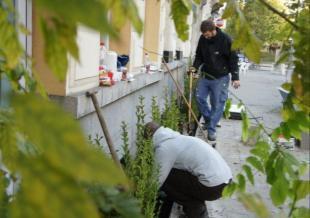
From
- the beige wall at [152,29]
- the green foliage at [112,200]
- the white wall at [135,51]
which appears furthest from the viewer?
the beige wall at [152,29]

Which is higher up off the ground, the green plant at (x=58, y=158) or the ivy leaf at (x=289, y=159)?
the green plant at (x=58, y=158)

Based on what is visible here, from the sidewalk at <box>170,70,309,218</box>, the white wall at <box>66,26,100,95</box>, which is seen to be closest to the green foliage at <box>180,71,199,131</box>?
the sidewalk at <box>170,70,309,218</box>

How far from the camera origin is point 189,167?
4.28 metres

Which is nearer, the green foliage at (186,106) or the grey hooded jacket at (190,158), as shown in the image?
the grey hooded jacket at (190,158)

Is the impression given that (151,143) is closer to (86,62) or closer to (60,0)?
(86,62)

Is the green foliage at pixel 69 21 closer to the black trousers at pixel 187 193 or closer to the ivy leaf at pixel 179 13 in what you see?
the ivy leaf at pixel 179 13

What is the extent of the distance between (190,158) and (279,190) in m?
2.82

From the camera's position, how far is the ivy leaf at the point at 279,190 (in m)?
1.40

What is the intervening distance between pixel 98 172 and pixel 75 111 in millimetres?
3020

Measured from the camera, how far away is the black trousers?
4352 millimetres

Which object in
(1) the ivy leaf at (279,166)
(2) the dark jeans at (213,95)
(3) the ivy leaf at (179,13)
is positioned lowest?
(2) the dark jeans at (213,95)

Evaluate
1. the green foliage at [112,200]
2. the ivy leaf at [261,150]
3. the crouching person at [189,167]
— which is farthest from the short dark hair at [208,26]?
the green foliage at [112,200]

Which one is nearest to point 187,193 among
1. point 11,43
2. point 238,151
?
point 238,151

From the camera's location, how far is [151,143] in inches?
166
